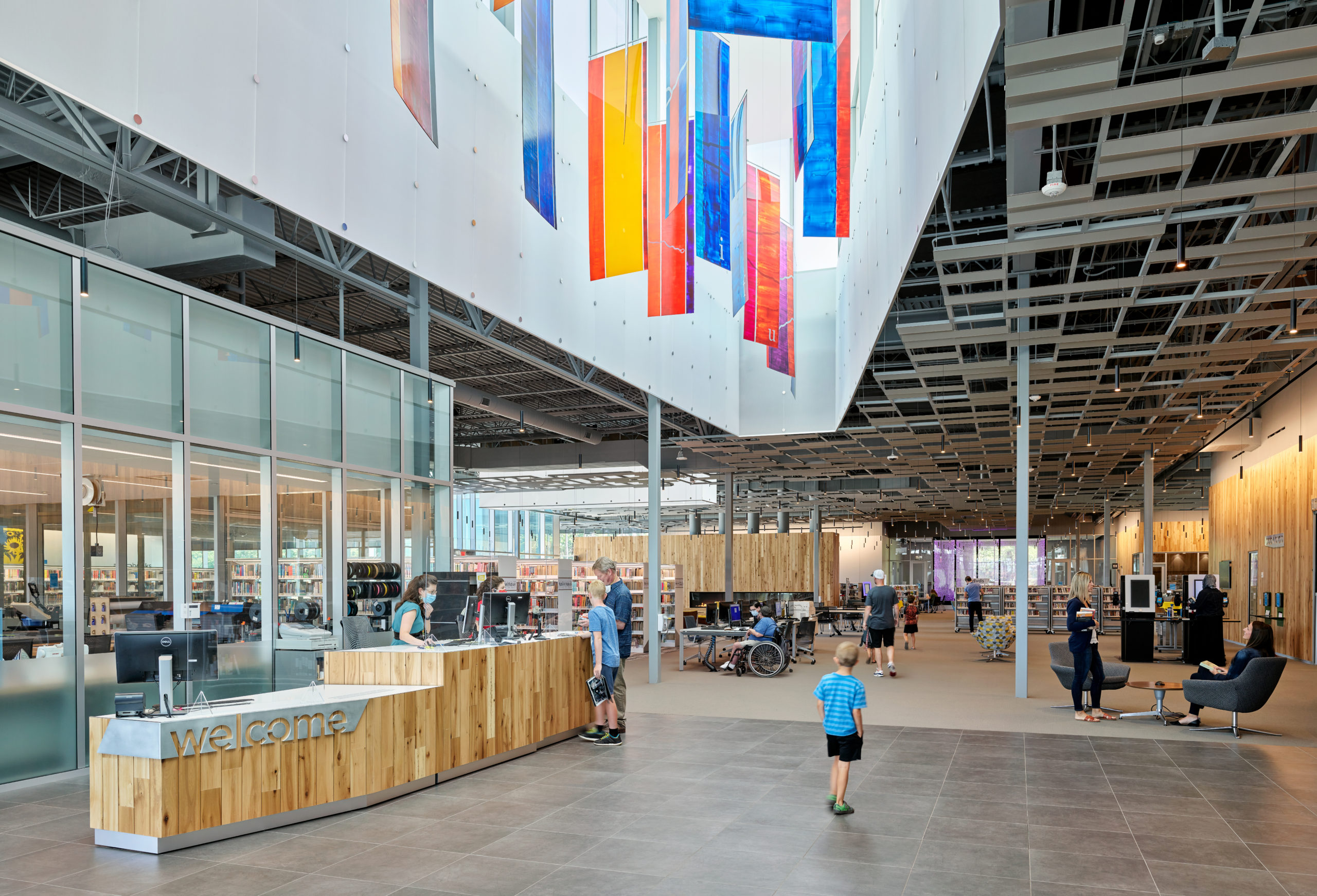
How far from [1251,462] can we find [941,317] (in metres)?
14.0

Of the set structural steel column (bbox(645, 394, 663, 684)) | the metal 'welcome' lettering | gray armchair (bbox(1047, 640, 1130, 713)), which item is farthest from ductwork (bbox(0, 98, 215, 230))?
gray armchair (bbox(1047, 640, 1130, 713))

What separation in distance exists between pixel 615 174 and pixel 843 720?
26.7 feet

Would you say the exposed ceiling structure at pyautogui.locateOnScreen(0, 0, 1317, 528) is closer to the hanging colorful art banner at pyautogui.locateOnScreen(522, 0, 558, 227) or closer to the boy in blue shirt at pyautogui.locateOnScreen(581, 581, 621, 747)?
the hanging colorful art banner at pyautogui.locateOnScreen(522, 0, 558, 227)

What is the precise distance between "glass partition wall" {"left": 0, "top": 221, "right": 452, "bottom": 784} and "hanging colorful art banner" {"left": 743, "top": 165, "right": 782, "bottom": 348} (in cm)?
653

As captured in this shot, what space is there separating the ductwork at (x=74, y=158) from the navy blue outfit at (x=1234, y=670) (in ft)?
34.5

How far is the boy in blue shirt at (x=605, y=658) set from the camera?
8805 millimetres

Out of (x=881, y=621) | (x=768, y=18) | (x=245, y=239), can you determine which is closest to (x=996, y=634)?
(x=881, y=621)

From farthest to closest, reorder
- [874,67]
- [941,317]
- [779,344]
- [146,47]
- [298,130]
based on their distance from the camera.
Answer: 1. [779,344]
2. [874,67]
3. [941,317]
4. [298,130]
5. [146,47]

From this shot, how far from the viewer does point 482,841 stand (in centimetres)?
555

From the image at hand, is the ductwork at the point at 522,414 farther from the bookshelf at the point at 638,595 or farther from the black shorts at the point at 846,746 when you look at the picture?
the black shorts at the point at 846,746

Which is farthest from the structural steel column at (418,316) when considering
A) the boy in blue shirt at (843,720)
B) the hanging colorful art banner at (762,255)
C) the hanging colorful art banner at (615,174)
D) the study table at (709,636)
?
the study table at (709,636)

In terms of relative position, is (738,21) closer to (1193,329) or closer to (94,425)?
(94,425)

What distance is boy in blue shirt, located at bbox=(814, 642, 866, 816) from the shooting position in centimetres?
610

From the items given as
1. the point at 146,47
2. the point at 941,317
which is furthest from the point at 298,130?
the point at 941,317
